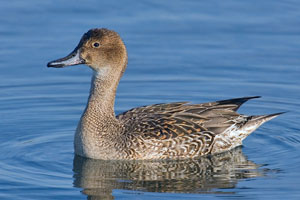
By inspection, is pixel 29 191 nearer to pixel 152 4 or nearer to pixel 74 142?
pixel 74 142

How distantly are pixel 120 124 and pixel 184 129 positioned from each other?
1059mm

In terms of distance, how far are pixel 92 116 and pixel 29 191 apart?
6.87 ft

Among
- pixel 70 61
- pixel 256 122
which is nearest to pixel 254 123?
pixel 256 122

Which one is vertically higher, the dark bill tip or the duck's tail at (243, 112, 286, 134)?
the dark bill tip

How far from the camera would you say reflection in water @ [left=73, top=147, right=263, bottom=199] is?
41.8 ft

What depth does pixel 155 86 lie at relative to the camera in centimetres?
1738

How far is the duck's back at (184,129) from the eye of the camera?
1391 cm

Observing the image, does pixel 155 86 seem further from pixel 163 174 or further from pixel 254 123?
pixel 163 174

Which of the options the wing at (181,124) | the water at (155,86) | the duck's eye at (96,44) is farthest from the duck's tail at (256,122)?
the duck's eye at (96,44)

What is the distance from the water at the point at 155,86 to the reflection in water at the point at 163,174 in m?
0.02

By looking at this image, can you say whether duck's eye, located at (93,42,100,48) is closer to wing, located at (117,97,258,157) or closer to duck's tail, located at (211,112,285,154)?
wing, located at (117,97,258,157)

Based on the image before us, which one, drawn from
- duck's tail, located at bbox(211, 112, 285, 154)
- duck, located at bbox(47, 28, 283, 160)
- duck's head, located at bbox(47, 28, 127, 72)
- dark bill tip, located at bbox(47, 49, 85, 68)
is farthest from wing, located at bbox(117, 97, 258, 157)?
dark bill tip, located at bbox(47, 49, 85, 68)

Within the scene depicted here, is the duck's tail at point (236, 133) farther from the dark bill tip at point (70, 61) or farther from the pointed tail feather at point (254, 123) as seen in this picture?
the dark bill tip at point (70, 61)

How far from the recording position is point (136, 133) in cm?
1390
